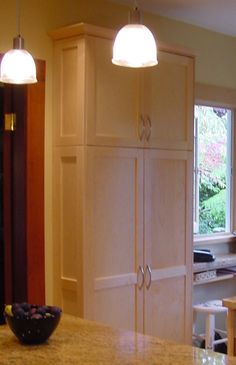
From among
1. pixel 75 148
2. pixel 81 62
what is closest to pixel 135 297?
pixel 75 148

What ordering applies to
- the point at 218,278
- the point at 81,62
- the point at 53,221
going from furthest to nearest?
the point at 218,278 → the point at 53,221 → the point at 81,62

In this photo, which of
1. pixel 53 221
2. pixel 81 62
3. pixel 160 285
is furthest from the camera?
pixel 160 285

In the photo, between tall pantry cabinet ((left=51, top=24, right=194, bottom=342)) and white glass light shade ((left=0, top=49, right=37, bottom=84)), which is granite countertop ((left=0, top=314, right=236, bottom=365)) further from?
white glass light shade ((left=0, top=49, right=37, bottom=84))

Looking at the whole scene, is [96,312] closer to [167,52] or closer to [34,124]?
[34,124]

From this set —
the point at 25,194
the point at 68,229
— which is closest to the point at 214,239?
the point at 68,229

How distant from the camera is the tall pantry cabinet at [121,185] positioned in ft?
10.2

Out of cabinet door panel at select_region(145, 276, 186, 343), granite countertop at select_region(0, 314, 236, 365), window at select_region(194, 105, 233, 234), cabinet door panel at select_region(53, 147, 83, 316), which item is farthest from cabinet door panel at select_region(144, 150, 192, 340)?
granite countertop at select_region(0, 314, 236, 365)

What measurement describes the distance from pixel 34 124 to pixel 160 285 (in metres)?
1.22

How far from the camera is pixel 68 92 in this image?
10.4ft

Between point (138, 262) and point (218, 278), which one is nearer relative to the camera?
point (138, 262)

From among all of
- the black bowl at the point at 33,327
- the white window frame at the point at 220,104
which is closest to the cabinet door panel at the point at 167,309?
the white window frame at the point at 220,104

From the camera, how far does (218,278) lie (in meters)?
4.21

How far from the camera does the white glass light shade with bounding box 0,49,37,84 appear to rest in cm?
221

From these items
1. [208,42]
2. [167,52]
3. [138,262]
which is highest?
[208,42]
